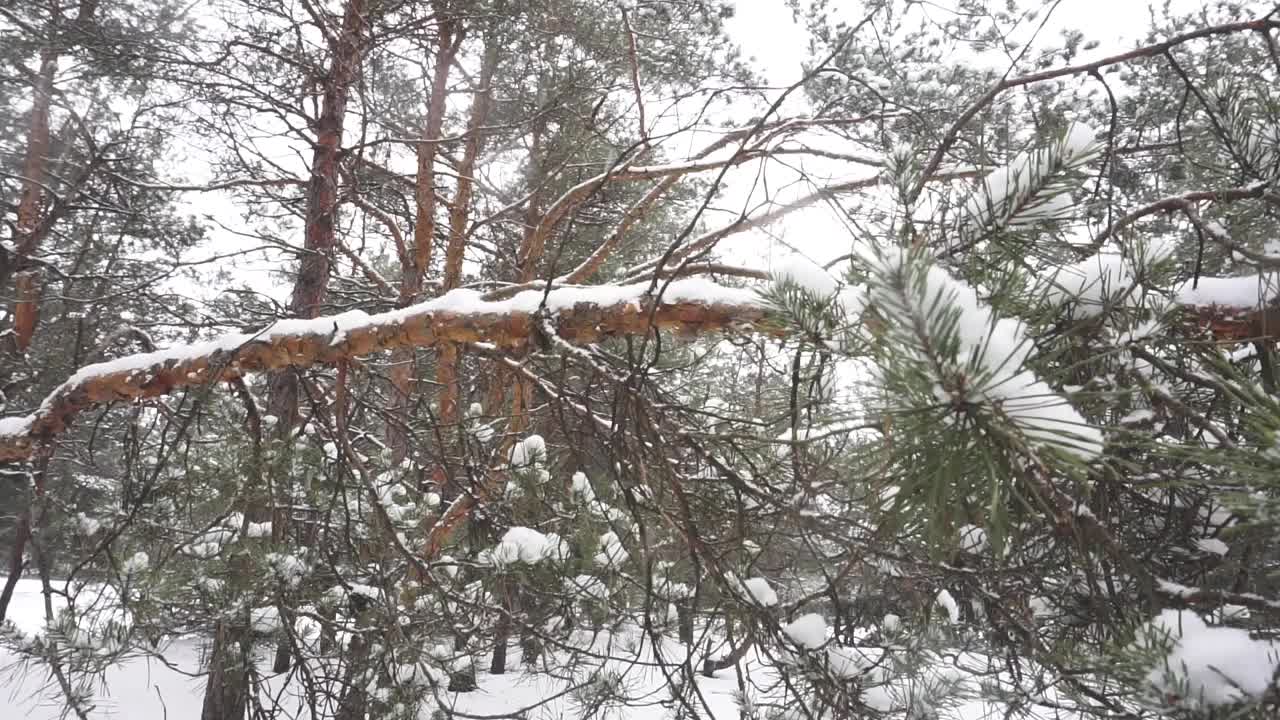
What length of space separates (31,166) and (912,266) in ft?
24.5

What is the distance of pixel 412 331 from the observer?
69.1 inches

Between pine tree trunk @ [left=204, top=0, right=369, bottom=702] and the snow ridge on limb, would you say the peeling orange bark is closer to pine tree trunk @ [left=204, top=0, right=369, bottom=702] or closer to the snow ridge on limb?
the snow ridge on limb

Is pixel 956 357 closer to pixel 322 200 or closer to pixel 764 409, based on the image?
pixel 764 409

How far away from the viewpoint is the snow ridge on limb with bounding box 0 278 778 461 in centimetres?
144

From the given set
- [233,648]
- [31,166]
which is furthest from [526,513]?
[31,166]

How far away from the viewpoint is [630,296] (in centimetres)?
152

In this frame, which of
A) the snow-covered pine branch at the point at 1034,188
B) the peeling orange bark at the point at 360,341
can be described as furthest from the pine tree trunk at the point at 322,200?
the snow-covered pine branch at the point at 1034,188

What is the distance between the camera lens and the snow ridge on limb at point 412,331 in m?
1.44

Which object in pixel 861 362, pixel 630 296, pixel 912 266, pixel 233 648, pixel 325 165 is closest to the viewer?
pixel 912 266

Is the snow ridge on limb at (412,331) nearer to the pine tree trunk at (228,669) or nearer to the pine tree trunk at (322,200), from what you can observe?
the pine tree trunk at (322,200)

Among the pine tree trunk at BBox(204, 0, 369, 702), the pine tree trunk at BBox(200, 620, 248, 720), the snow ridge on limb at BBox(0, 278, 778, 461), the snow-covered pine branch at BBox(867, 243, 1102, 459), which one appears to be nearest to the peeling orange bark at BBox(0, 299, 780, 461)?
the snow ridge on limb at BBox(0, 278, 778, 461)

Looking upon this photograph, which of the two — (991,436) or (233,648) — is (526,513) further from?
(991,436)

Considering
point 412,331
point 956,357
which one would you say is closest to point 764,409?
point 412,331

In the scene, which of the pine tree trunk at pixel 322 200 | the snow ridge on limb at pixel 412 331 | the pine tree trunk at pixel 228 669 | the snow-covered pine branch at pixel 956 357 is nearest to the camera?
the snow-covered pine branch at pixel 956 357
